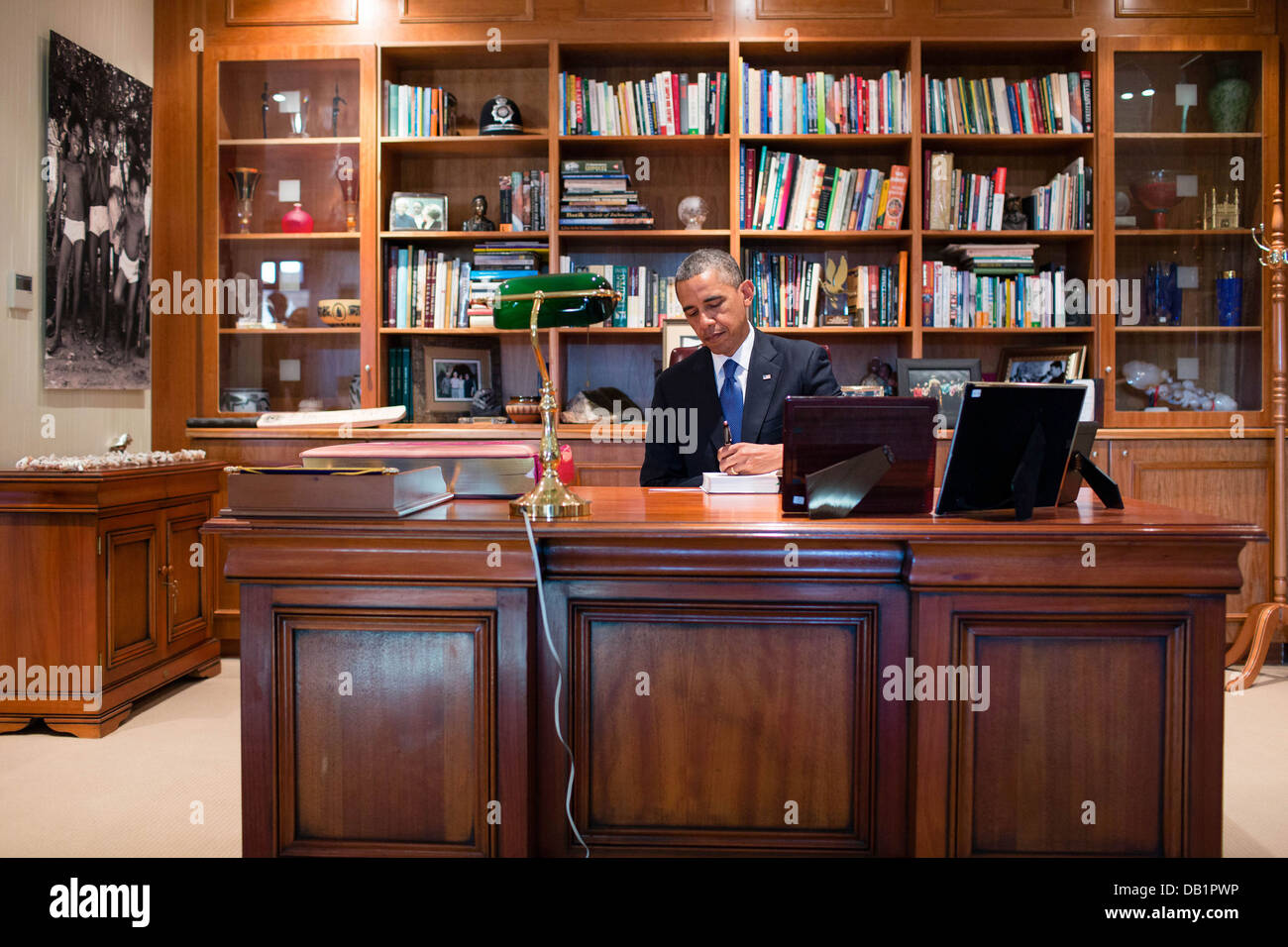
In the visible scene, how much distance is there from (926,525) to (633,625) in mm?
513

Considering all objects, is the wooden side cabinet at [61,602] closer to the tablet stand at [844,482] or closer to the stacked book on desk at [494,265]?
the stacked book on desk at [494,265]

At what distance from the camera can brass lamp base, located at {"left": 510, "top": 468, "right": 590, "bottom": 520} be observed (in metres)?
1.62

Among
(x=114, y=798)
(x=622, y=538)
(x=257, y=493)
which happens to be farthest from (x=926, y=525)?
(x=114, y=798)

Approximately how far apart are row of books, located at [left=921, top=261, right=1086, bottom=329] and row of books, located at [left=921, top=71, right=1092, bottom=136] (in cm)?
55

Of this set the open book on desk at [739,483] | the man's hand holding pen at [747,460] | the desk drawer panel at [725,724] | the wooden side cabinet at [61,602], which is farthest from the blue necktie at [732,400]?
the wooden side cabinet at [61,602]

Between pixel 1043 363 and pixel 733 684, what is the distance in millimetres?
2840

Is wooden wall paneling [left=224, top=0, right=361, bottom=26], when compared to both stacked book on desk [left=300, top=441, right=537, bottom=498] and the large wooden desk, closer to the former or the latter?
stacked book on desk [left=300, top=441, right=537, bottom=498]

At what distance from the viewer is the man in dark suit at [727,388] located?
2.68 meters

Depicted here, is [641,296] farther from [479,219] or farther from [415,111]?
[415,111]

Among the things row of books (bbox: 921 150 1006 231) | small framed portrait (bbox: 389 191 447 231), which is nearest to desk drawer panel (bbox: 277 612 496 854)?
small framed portrait (bbox: 389 191 447 231)

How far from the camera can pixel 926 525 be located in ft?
5.10

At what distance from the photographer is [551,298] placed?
5.94ft

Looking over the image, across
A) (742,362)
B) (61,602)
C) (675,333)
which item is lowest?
(61,602)

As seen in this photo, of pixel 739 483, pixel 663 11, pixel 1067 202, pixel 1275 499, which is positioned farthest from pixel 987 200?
pixel 739 483
